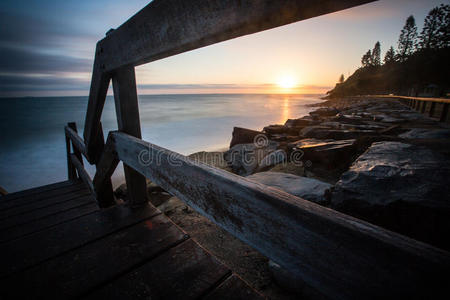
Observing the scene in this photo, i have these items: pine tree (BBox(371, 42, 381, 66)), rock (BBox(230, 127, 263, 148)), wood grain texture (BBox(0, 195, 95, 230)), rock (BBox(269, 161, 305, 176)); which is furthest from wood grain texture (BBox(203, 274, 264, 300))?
pine tree (BBox(371, 42, 381, 66))

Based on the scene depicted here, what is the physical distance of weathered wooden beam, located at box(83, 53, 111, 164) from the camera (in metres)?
1.70

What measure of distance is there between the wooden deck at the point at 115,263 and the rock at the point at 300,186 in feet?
3.92

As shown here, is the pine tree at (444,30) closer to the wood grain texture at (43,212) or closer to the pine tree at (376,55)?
the pine tree at (376,55)

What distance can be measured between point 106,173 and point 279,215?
2.11 meters

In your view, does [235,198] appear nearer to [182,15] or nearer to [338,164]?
[182,15]

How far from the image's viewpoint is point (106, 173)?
213cm

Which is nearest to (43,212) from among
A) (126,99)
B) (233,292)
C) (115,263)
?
(115,263)

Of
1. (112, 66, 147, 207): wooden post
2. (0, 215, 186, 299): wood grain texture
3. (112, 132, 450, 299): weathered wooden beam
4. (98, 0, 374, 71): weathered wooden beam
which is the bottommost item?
(0, 215, 186, 299): wood grain texture

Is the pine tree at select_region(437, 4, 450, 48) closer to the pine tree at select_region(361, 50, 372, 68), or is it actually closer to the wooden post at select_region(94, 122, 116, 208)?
the pine tree at select_region(361, 50, 372, 68)

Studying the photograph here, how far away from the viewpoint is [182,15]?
726mm

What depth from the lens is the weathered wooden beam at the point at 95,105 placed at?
1704 millimetres

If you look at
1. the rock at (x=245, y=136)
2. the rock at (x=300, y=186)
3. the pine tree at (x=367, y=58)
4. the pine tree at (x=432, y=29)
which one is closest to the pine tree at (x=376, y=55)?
the pine tree at (x=367, y=58)

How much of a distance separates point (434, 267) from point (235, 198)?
0.53 metres

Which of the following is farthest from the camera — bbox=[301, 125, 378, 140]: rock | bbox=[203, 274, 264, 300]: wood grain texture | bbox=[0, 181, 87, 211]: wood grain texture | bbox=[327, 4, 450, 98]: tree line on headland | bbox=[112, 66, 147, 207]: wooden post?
bbox=[327, 4, 450, 98]: tree line on headland
